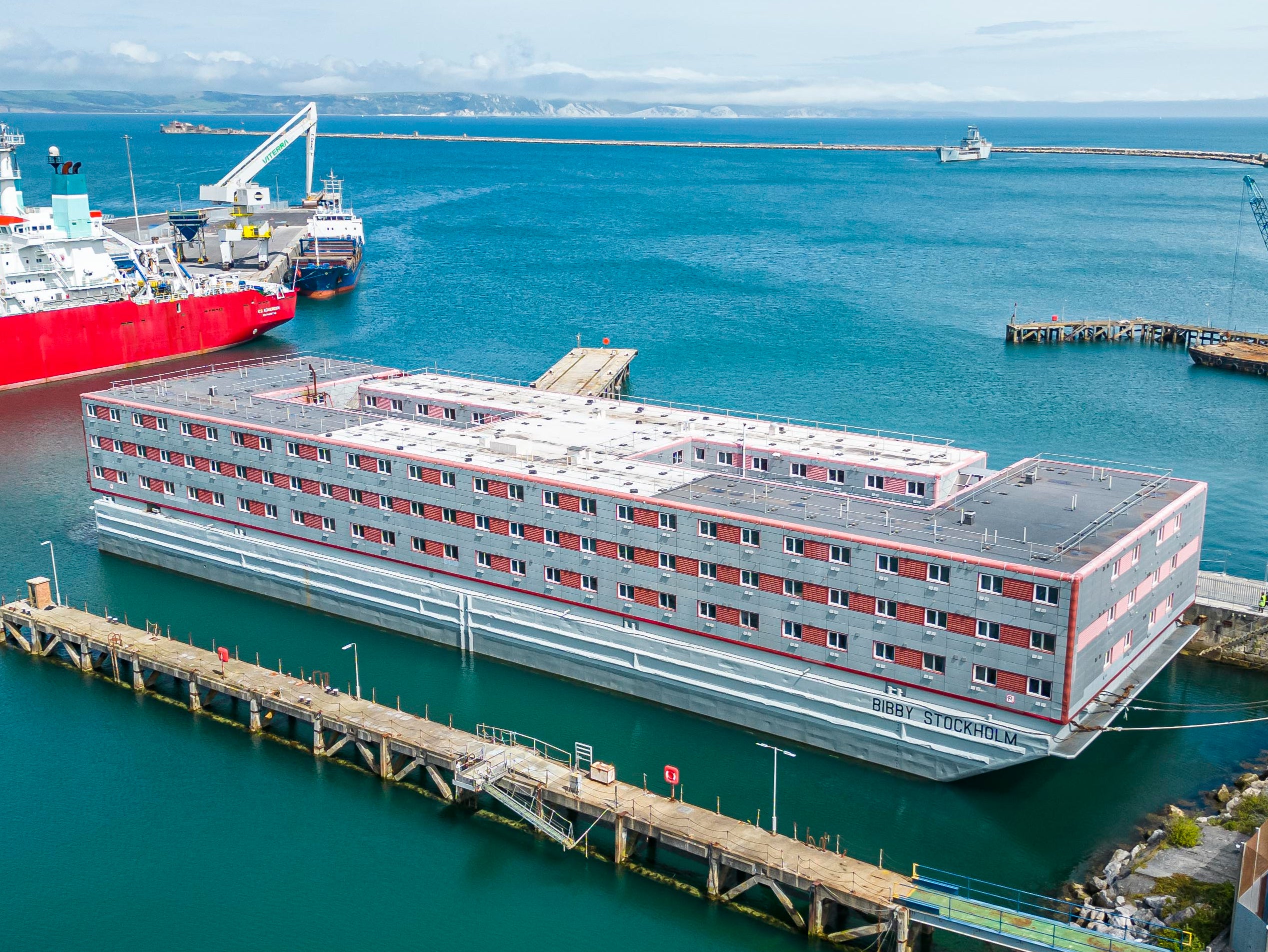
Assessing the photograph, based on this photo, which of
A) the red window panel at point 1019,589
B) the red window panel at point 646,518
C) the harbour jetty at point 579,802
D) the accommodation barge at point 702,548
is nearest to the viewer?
the harbour jetty at point 579,802

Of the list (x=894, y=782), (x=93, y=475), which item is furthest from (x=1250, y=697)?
(x=93, y=475)

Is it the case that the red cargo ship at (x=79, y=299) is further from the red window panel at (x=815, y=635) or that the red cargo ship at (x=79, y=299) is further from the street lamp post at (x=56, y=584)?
the red window panel at (x=815, y=635)

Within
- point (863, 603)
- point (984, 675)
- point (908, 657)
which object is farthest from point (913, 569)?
point (984, 675)

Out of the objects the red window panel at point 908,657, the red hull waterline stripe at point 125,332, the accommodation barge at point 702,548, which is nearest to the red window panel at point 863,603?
the accommodation barge at point 702,548

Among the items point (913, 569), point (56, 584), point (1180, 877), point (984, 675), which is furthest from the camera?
point (56, 584)

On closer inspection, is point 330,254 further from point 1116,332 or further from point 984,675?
point 984,675

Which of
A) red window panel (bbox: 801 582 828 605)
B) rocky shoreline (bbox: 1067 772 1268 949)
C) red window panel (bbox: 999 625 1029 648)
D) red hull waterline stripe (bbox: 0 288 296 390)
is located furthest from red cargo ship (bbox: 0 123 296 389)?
rocky shoreline (bbox: 1067 772 1268 949)

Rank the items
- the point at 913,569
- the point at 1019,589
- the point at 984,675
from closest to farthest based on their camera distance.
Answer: the point at 1019,589
the point at 984,675
the point at 913,569
